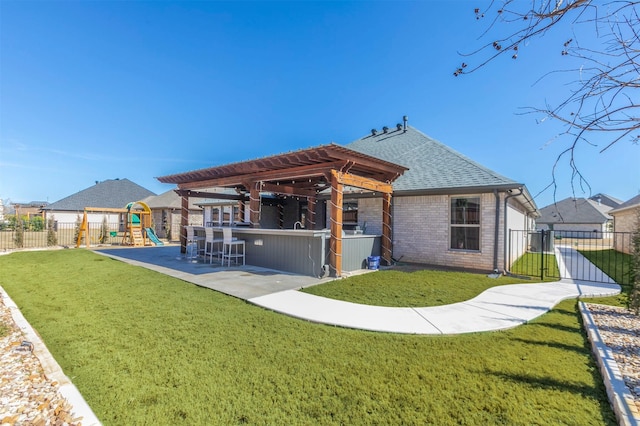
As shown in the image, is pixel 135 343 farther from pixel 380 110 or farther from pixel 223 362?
pixel 380 110

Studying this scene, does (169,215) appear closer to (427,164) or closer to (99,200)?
(99,200)

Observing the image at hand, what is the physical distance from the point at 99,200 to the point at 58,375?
35569mm

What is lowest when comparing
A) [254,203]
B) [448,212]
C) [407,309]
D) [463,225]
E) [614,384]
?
[407,309]

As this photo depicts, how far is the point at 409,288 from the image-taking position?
21.4 feet

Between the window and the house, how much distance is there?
0.10ft

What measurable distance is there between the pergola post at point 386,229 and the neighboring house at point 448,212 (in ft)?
1.79

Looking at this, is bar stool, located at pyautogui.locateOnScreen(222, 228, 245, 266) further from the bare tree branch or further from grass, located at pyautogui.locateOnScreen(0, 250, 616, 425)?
the bare tree branch

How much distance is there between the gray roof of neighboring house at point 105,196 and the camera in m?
28.3

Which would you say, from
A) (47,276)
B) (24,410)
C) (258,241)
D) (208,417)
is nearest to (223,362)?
(208,417)

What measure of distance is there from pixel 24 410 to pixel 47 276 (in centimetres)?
799

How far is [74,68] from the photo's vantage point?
11922mm

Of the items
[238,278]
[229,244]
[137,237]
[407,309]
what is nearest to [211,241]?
[229,244]

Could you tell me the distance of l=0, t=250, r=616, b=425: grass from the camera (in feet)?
7.38

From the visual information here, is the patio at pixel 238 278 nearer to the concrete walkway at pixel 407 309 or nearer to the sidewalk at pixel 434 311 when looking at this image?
the concrete walkway at pixel 407 309
